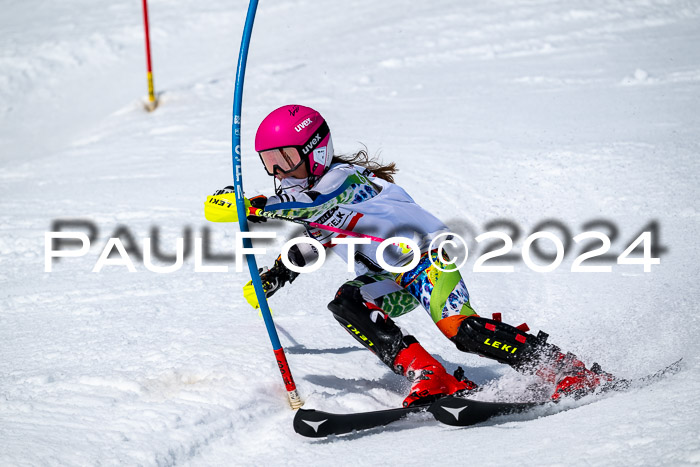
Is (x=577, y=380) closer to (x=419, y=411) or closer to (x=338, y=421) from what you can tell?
(x=419, y=411)

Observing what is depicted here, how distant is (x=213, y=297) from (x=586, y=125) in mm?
4978

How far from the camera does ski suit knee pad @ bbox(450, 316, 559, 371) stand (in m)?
3.36

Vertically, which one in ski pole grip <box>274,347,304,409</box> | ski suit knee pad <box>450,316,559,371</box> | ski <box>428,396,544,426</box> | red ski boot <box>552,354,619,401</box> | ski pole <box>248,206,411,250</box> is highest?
ski pole <box>248,206,411,250</box>

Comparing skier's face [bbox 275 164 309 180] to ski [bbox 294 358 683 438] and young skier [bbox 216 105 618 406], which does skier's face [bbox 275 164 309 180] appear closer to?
young skier [bbox 216 105 618 406]

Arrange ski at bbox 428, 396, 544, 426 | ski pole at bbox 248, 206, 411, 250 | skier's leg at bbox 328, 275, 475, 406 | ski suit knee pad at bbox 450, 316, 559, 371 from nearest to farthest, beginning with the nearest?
1. ski at bbox 428, 396, 544, 426
2. ski pole at bbox 248, 206, 411, 250
3. ski suit knee pad at bbox 450, 316, 559, 371
4. skier's leg at bbox 328, 275, 475, 406

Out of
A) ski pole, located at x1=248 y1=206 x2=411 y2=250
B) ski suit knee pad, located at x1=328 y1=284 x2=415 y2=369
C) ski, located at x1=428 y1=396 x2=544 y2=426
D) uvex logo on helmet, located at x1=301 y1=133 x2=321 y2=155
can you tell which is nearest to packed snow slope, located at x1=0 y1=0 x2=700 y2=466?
ski, located at x1=428 y1=396 x2=544 y2=426

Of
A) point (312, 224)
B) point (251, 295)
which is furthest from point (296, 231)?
point (312, 224)

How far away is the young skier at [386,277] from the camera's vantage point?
336 centimetres

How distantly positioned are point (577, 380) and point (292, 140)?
170 cm

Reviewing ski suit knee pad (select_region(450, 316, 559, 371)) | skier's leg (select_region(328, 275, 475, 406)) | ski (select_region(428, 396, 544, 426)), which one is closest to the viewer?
ski (select_region(428, 396, 544, 426))

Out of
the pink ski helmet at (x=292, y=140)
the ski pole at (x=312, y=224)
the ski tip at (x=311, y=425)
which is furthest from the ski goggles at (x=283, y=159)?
the ski tip at (x=311, y=425)

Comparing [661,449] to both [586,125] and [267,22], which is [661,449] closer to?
[586,125]

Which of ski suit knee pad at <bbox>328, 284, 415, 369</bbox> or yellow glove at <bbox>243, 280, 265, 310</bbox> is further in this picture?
yellow glove at <bbox>243, 280, 265, 310</bbox>

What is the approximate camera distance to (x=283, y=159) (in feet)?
11.4
